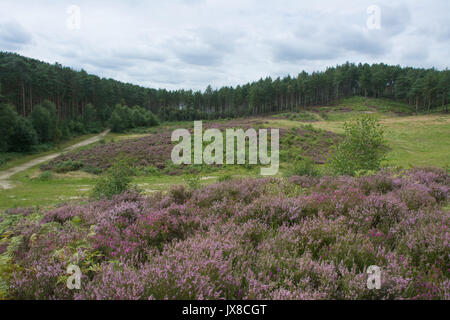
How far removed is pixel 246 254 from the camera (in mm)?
3447

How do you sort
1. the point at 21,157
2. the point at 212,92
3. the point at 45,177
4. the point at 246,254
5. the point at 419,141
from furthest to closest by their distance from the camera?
the point at 212,92
the point at 21,157
the point at 419,141
the point at 45,177
the point at 246,254

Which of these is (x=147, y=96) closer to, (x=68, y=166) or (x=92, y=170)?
(x=68, y=166)

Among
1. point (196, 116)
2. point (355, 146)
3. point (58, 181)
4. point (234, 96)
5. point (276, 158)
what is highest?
point (234, 96)

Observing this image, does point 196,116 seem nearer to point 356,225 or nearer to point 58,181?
point 58,181

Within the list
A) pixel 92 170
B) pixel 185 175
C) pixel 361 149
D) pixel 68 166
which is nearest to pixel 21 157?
pixel 68 166

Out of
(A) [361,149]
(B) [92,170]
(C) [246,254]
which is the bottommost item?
(B) [92,170]

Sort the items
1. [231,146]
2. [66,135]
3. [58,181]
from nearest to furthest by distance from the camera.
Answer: [58,181], [231,146], [66,135]

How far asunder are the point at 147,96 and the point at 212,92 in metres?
31.8

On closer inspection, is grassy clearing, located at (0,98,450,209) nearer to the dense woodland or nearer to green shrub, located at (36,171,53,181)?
green shrub, located at (36,171,53,181)

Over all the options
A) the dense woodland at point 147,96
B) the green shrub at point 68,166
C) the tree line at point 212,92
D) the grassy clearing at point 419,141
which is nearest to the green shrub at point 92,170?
the green shrub at point 68,166

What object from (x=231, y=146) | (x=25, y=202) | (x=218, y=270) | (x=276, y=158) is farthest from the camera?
(x=231, y=146)

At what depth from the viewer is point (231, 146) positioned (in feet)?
115
